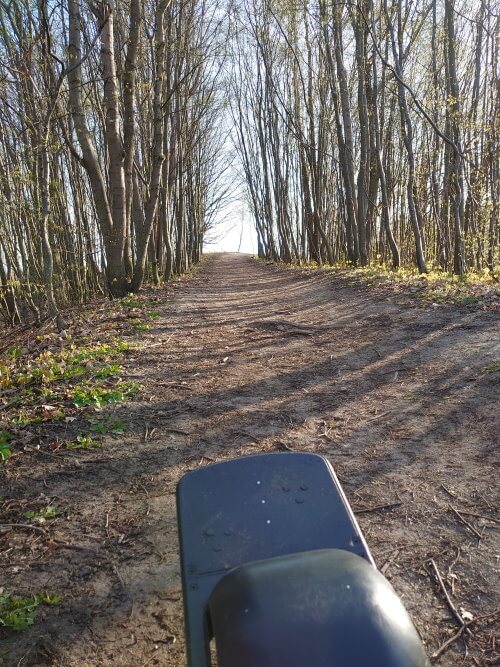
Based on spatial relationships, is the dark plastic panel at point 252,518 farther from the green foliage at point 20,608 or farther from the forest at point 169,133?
the forest at point 169,133

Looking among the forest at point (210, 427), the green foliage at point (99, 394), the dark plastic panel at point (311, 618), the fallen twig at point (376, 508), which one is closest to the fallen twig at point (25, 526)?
the forest at point (210, 427)

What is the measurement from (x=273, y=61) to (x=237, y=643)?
22324mm

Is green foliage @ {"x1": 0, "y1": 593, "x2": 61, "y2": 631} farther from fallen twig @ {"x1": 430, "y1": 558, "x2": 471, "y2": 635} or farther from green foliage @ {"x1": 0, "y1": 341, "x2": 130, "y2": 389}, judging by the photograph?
green foliage @ {"x1": 0, "y1": 341, "x2": 130, "y2": 389}

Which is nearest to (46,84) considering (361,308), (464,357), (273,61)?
(361,308)

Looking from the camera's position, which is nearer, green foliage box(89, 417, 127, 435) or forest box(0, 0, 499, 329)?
green foliage box(89, 417, 127, 435)

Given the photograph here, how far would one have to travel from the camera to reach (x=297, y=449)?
2914 mm

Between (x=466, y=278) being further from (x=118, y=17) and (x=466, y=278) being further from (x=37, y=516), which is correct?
(x=118, y=17)

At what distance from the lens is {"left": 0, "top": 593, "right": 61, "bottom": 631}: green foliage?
5.60ft

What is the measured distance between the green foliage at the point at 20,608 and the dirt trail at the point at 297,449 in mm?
39

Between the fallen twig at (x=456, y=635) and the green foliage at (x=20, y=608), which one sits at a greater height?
the green foliage at (x=20, y=608)

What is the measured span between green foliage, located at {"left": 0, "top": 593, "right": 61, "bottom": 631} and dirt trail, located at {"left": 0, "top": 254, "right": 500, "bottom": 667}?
4 cm

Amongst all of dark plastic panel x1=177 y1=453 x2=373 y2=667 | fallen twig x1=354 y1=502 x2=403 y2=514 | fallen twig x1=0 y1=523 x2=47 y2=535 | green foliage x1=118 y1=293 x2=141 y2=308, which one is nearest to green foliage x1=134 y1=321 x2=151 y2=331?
green foliage x1=118 y1=293 x2=141 y2=308

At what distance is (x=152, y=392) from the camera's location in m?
3.96

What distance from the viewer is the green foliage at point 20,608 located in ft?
5.60
